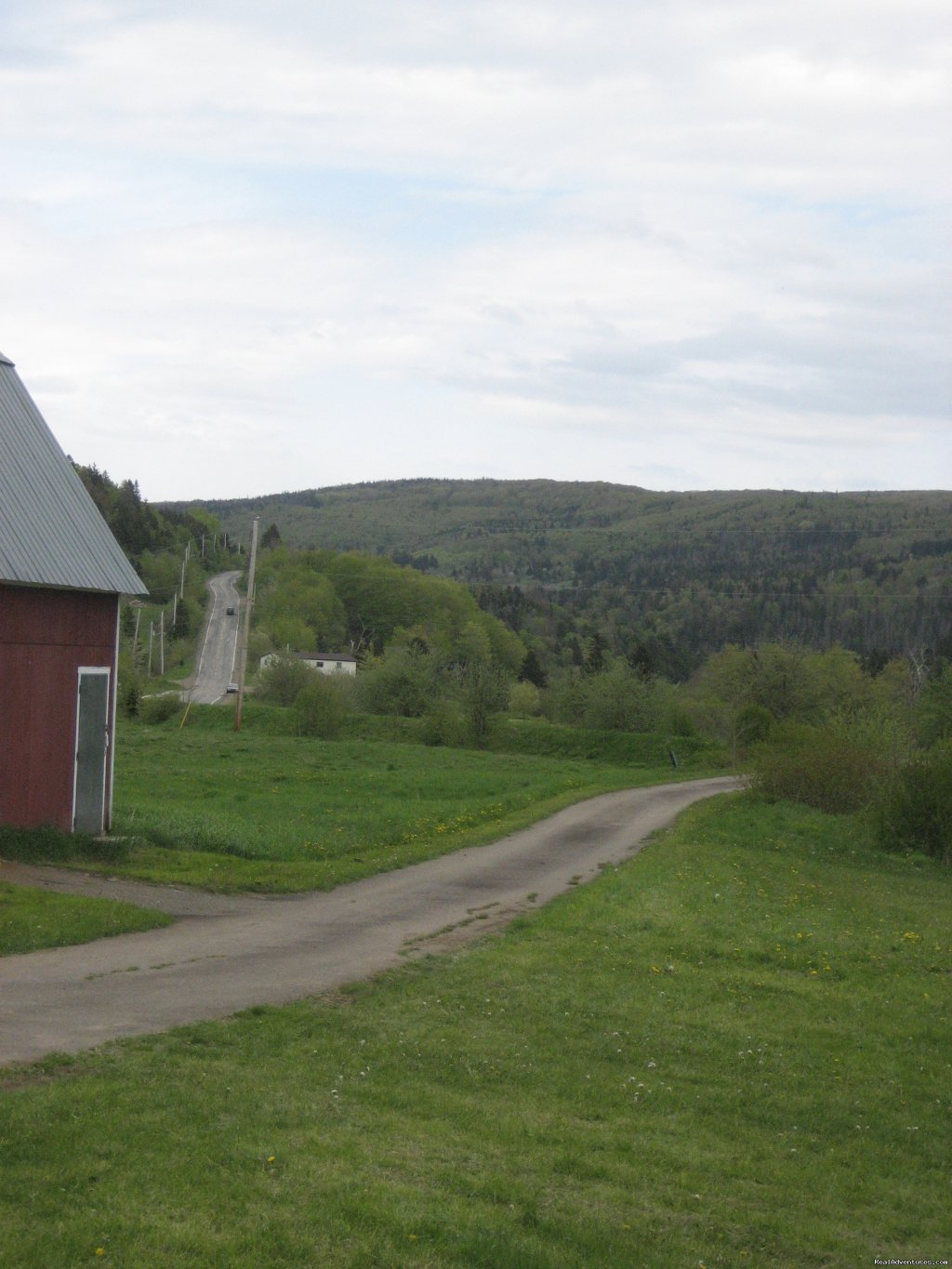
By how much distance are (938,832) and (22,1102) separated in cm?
3015

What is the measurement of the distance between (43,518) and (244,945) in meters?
9.21

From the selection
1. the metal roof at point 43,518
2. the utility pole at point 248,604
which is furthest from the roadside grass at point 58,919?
the utility pole at point 248,604

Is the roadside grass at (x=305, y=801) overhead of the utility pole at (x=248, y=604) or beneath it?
beneath

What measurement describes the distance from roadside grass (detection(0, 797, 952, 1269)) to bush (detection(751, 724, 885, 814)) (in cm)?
2349

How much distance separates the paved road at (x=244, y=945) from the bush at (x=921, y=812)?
13.2 m

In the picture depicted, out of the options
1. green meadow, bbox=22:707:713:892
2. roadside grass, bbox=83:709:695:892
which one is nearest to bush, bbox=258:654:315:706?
green meadow, bbox=22:707:713:892

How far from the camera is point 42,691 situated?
61.1ft

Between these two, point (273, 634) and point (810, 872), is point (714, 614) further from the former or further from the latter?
point (810, 872)

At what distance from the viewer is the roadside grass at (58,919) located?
12391 millimetres

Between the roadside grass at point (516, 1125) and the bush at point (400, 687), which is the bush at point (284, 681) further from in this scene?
the roadside grass at point (516, 1125)

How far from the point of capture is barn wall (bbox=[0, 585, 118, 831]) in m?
18.0

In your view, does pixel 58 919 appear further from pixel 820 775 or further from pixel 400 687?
pixel 400 687

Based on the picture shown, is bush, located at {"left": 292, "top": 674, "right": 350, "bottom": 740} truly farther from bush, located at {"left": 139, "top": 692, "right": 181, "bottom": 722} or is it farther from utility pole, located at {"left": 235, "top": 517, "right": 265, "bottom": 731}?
bush, located at {"left": 139, "top": 692, "right": 181, "bottom": 722}

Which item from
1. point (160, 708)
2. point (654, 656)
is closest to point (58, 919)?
point (160, 708)
